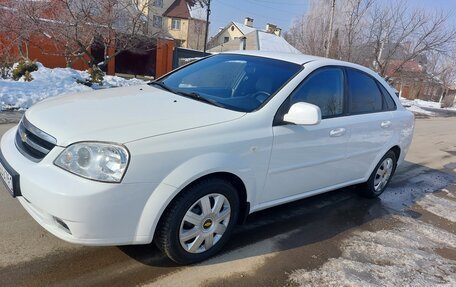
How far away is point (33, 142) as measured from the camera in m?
2.76

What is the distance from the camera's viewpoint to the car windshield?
335 cm

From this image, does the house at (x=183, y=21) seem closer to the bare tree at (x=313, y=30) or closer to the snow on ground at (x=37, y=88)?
the bare tree at (x=313, y=30)

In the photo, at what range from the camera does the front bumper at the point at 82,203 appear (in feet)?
7.81

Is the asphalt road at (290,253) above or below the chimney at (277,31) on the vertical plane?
below

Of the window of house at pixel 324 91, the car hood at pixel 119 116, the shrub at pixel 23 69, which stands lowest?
the shrub at pixel 23 69

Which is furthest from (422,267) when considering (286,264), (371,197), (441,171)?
(441,171)

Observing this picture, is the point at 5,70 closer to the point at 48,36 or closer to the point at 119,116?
the point at 48,36

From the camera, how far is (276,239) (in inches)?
142

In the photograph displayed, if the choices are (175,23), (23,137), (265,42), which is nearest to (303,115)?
(23,137)

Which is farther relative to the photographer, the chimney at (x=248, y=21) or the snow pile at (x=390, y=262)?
the chimney at (x=248, y=21)

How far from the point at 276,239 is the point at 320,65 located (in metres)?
1.70

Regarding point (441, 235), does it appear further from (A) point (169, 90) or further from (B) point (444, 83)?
(B) point (444, 83)

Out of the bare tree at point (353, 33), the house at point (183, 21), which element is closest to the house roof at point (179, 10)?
the house at point (183, 21)

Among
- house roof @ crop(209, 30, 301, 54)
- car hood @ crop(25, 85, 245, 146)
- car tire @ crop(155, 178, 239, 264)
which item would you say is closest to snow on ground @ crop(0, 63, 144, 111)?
car hood @ crop(25, 85, 245, 146)
